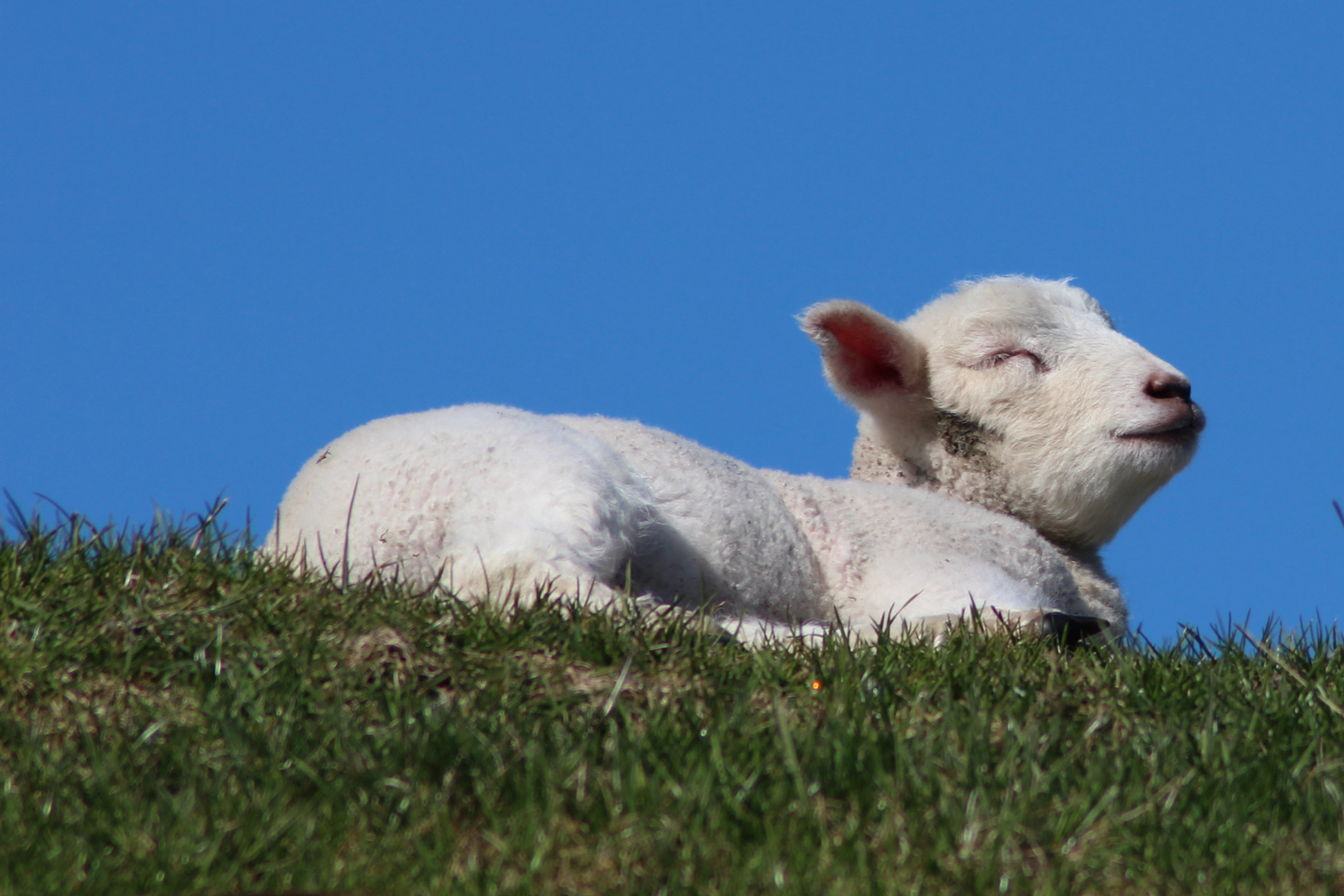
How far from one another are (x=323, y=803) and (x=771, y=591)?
2.81m

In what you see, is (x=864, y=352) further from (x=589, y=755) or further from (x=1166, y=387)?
(x=589, y=755)

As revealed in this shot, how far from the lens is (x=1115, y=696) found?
4105 millimetres

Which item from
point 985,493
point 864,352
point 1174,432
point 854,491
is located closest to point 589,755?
point 854,491

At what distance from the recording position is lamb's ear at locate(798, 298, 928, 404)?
7.04 m

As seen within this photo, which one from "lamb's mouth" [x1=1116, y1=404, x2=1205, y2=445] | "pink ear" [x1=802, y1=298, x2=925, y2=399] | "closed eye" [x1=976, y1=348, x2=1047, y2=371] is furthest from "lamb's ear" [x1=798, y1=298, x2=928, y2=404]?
"lamb's mouth" [x1=1116, y1=404, x2=1205, y2=445]

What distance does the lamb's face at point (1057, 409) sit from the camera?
269 inches

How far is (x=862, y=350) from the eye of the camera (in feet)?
23.8

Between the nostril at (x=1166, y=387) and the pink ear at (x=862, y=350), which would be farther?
the pink ear at (x=862, y=350)

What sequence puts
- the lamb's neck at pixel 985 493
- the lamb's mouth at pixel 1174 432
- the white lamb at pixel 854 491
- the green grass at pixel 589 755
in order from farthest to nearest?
the lamb's neck at pixel 985 493 < the lamb's mouth at pixel 1174 432 < the white lamb at pixel 854 491 < the green grass at pixel 589 755

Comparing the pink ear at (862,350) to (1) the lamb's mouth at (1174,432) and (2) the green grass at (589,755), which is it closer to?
(1) the lamb's mouth at (1174,432)

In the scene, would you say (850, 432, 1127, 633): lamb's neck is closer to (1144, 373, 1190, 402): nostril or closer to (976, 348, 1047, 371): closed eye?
(976, 348, 1047, 371): closed eye

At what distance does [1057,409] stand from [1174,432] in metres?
0.56

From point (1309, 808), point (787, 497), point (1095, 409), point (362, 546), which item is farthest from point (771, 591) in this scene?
point (1309, 808)

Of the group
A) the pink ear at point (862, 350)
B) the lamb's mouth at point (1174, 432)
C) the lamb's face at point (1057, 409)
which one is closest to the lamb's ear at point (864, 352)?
the pink ear at point (862, 350)
